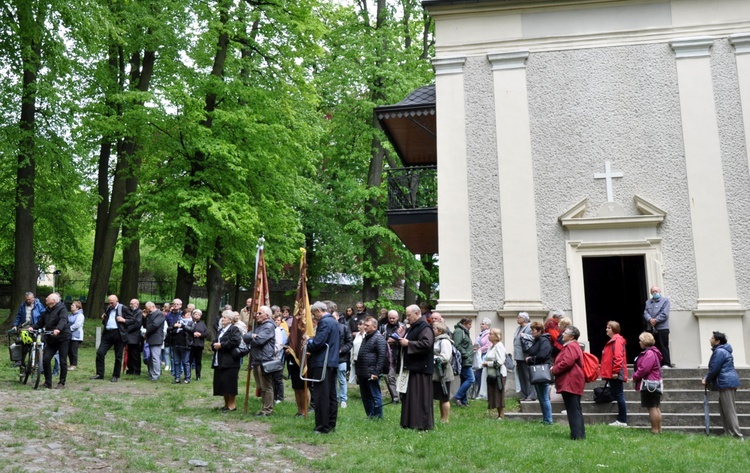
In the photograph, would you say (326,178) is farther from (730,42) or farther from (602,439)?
(602,439)

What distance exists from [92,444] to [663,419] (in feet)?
27.7

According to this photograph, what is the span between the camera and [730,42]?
551 inches

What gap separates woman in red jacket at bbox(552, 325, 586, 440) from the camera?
9.37 m

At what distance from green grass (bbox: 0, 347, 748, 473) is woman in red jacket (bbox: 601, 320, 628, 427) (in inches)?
21.6

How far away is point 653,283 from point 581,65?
15.3 ft

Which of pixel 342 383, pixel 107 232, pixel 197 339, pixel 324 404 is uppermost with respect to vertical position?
pixel 107 232

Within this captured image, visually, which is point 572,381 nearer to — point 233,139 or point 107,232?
point 233,139

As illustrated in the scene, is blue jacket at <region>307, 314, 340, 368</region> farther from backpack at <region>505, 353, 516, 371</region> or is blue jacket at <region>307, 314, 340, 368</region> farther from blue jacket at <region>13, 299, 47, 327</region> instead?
blue jacket at <region>13, 299, 47, 327</region>

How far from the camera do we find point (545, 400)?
1071 cm

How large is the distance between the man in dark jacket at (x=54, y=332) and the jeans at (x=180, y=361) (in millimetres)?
2352

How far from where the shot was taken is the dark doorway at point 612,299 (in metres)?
15.3

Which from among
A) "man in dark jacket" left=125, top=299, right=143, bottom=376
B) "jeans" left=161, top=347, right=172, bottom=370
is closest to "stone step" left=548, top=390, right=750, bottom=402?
"man in dark jacket" left=125, top=299, right=143, bottom=376

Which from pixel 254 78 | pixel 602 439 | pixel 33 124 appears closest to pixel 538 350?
pixel 602 439

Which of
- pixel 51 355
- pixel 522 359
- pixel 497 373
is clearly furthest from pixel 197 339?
pixel 522 359
